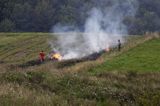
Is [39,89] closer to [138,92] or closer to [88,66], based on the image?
[138,92]

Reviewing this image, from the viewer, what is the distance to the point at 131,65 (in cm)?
3133

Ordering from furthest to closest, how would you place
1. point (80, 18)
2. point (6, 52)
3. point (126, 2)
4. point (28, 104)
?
1. point (80, 18)
2. point (126, 2)
3. point (6, 52)
4. point (28, 104)

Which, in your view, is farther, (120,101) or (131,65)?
(131,65)

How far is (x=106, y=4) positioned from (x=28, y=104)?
86.0m

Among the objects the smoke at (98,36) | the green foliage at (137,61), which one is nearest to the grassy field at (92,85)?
the green foliage at (137,61)

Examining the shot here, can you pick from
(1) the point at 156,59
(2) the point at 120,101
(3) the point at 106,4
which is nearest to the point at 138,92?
(2) the point at 120,101

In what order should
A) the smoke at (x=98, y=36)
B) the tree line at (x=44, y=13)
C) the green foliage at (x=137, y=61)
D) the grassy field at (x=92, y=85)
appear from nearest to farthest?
the grassy field at (x=92, y=85), the green foliage at (x=137, y=61), the smoke at (x=98, y=36), the tree line at (x=44, y=13)

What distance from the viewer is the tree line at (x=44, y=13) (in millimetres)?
110438

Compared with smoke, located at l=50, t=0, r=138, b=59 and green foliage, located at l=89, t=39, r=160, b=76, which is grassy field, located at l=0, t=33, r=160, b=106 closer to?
green foliage, located at l=89, t=39, r=160, b=76

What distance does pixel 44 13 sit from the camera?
5015 inches

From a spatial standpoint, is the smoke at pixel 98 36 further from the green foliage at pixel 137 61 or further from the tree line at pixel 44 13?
the green foliage at pixel 137 61

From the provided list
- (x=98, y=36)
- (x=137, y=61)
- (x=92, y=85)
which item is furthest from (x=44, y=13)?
(x=92, y=85)

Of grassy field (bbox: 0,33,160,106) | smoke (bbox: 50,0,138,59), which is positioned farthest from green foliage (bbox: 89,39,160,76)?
smoke (bbox: 50,0,138,59)

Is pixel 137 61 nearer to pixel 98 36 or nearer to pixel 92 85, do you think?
pixel 92 85
